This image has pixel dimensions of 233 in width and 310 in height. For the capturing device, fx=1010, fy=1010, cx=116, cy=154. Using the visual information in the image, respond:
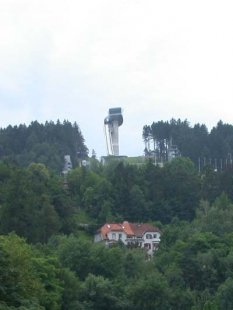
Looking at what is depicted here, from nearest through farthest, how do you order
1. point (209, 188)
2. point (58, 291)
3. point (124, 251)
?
point (58, 291), point (124, 251), point (209, 188)

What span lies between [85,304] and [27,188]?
17.5 meters

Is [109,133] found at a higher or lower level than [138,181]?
higher

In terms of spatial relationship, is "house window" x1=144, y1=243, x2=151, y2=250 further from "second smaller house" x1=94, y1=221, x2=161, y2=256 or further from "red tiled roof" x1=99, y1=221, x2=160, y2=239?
"red tiled roof" x1=99, y1=221, x2=160, y2=239

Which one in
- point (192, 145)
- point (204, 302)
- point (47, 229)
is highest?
point (192, 145)

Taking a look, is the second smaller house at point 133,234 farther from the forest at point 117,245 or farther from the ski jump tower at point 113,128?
→ the ski jump tower at point 113,128

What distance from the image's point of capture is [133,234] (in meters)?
67.6

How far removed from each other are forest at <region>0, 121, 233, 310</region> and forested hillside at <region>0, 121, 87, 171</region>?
48 cm

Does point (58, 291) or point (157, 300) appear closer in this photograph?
point (58, 291)

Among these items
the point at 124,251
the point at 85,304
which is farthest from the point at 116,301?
the point at 124,251

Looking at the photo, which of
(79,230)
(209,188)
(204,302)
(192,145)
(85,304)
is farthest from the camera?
(192,145)

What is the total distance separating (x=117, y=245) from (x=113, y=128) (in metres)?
46.3

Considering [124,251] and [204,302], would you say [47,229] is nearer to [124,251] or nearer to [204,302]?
[124,251]

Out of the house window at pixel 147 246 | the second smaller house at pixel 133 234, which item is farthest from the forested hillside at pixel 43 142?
the house window at pixel 147 246

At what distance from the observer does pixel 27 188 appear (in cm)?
5788
